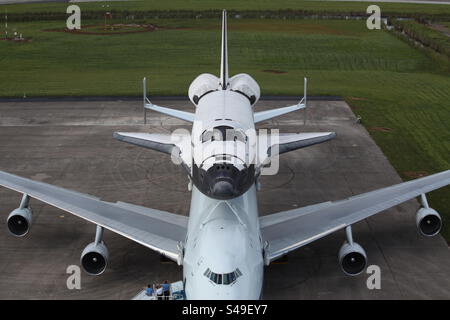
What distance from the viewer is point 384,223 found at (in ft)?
120

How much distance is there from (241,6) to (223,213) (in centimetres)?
11954

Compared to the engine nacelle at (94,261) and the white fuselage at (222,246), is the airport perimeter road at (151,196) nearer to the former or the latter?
the engine nacelle at (94,261)

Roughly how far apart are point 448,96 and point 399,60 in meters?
20.9

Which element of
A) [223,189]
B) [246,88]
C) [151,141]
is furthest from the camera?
[246,88]

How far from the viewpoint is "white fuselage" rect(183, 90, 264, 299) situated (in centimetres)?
2230

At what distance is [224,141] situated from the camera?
26.3m

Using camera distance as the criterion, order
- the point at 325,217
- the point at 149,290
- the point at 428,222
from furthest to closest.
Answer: the point at 428,222
the point at 325,217
the point at 149,290

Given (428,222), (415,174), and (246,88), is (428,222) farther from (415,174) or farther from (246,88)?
(246,88)

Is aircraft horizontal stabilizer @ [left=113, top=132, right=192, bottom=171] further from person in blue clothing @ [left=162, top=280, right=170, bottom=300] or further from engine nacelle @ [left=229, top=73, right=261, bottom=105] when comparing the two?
person in blue clothing @ [left=162, top=280, right=170, bottom=300]

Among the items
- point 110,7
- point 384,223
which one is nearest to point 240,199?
point 384,223
